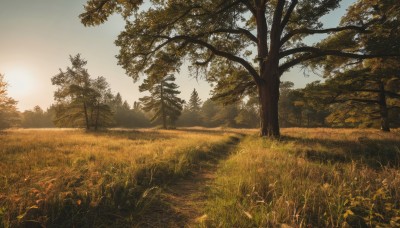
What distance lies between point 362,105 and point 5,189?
2457cm

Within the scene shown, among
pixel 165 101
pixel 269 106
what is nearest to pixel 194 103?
pixel 165 101

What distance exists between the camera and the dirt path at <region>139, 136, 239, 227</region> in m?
3.12

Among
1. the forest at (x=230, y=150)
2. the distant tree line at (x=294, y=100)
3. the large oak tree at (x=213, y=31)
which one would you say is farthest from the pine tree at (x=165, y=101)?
the large oak tree at (x=213, y=31)

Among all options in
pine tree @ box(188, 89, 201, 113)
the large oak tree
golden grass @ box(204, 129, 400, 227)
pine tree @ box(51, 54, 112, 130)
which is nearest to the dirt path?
golden grass @ box(204, 129, 400, 227)

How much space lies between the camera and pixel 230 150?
10.8m

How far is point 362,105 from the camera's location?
19.6 m

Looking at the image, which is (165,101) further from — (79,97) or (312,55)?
(312,55)

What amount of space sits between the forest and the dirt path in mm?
26

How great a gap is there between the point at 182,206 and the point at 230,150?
24.2ft

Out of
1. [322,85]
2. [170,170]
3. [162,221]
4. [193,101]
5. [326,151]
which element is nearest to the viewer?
[162,221]

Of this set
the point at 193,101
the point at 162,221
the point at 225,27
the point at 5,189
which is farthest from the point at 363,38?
the point at 193,101

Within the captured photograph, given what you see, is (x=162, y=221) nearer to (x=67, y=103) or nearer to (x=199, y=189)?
(x=199, y=189)

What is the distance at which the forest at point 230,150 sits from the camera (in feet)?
9.64

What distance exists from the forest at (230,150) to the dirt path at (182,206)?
26mm
